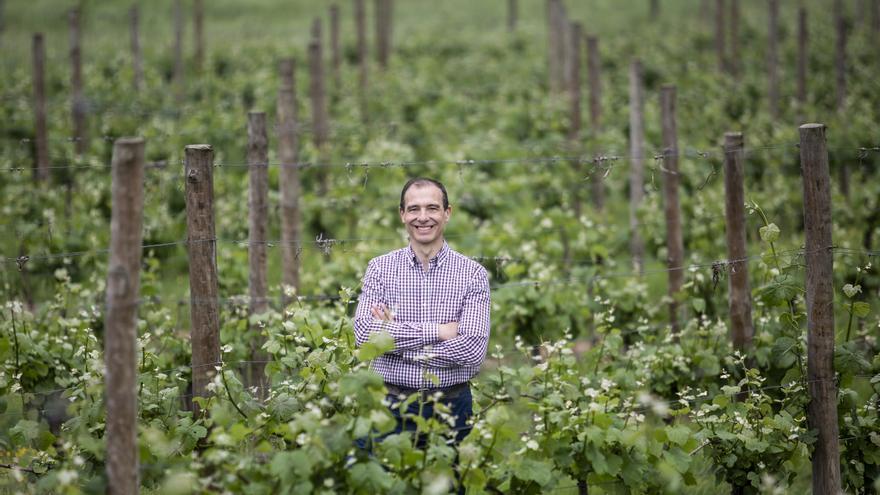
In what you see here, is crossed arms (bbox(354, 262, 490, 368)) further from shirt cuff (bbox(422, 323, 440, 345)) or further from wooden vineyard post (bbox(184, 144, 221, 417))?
wooden vineyard post (bbox(184, 144, 221, 417))

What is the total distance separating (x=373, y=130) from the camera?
13.6 m

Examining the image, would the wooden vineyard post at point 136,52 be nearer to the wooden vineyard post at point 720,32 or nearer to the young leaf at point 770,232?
the wooden vineyard post at point 720,32

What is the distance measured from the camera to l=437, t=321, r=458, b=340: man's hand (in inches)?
158

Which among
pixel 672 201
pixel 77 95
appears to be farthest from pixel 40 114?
pixel 672 201

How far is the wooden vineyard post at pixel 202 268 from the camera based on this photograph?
4.45 m

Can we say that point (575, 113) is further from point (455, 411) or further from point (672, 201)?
point (455, 411)

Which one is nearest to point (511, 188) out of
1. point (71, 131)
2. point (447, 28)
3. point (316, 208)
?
point (316, 208)

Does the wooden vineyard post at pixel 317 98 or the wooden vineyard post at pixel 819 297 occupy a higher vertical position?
the wooden vineyard post at pixel 317 98

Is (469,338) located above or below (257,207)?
below

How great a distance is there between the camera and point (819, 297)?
183 inches

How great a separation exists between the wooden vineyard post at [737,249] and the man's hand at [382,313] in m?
2.61

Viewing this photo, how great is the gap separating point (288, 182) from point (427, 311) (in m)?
3.53

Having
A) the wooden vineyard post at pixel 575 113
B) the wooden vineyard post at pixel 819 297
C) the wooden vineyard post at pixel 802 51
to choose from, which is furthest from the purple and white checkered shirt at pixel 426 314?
the wooden vineyard post at pixel 802 51

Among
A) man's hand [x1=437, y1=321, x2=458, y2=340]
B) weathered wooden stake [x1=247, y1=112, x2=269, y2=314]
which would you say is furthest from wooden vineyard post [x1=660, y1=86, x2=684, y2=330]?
man's hand [x1=437, y1=321, x2=458, y2=340]
